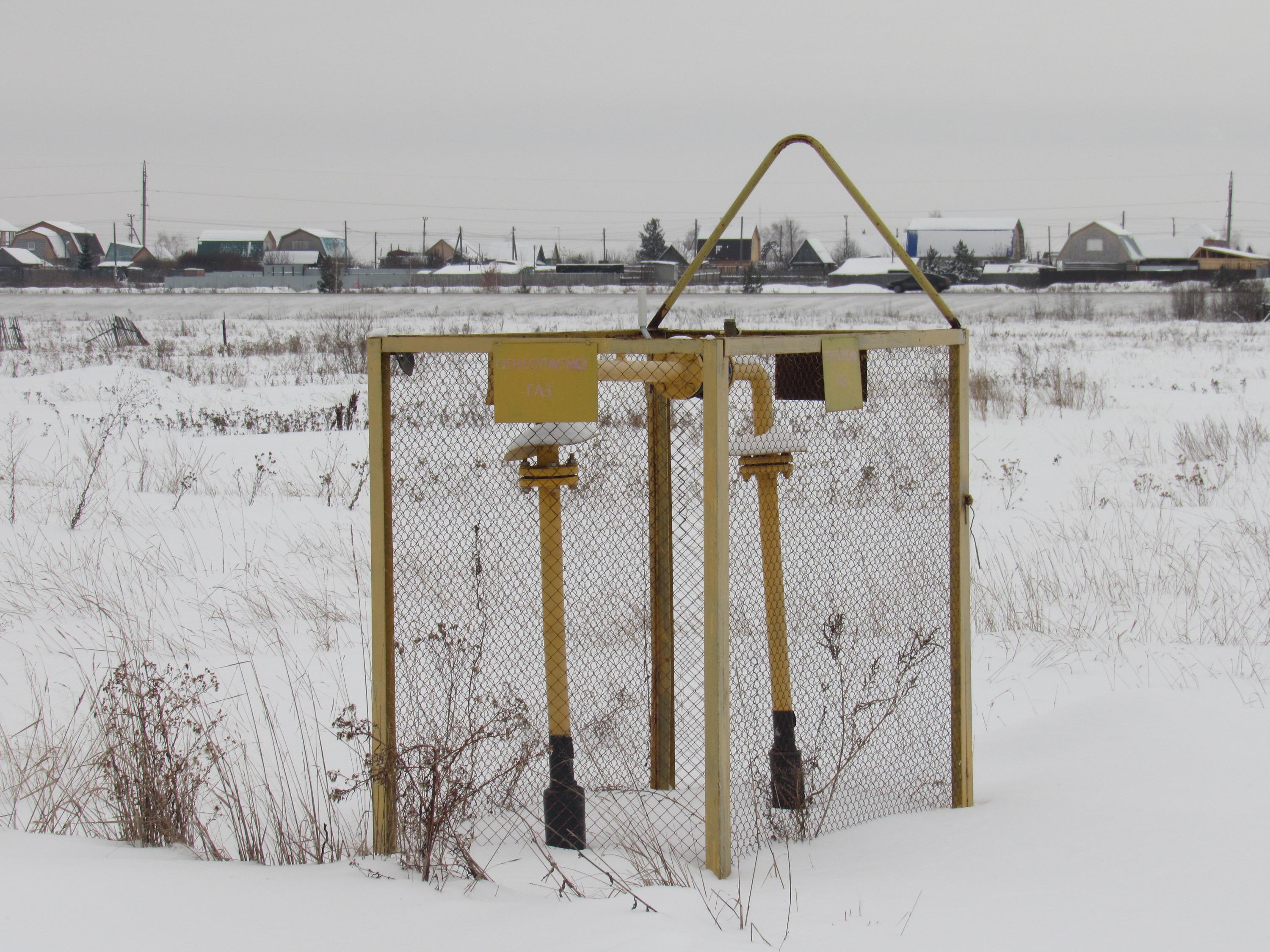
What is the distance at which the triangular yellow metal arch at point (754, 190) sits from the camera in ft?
9.53

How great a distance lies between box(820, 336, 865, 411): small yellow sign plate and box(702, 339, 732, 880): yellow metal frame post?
344 millimetres

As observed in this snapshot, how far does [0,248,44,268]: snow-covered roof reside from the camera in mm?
83438

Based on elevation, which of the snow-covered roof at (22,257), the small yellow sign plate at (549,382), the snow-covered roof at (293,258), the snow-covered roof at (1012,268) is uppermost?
the snow-covered roof at (22,257)

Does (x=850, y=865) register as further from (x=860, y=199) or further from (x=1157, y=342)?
(x=1157, y=342)

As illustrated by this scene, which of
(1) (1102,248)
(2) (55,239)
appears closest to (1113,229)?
(1) (1102,248)

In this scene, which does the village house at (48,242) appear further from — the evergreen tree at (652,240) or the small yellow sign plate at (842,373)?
the small yellow sign plate at (842,373)

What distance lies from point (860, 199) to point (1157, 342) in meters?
21.2

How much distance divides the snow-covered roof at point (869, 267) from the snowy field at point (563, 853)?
59839 mm

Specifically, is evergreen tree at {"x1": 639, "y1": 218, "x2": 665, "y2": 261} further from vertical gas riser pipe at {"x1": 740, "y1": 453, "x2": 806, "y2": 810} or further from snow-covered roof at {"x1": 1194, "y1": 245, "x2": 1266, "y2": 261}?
vertical gas riser pipe at {"x1": 740, "y1": 453, "x2": 806, "y2": 810}

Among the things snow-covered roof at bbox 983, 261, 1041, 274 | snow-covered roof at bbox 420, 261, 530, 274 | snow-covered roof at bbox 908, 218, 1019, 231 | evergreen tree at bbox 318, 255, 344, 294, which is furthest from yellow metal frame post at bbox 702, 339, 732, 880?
snow-covered roof at bbox 908, 218, 1019, 231

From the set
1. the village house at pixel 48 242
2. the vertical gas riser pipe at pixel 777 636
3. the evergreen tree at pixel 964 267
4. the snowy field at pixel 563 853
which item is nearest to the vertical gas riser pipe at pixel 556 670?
the snowy field at pixel 563 853

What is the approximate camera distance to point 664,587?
3.39 m

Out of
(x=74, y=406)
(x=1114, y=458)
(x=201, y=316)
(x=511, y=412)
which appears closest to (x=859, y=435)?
(x=1114, y=458)

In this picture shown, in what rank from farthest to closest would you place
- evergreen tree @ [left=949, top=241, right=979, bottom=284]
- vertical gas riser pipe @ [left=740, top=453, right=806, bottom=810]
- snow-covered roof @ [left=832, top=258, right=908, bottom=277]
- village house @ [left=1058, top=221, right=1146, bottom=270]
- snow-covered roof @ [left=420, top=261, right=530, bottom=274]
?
village house @ [left=1058, top=221, right=1146, bottom=270] → snow-covered roof @ [left=832, top=258, right=908, bottom=277] → snow-covered roof @ [left=420, top=261, right=530, bottom=274] → evergreen tree @ [left=949, top=241, right=979, bottom=284] → vertical gas riser pipe @ [left=740, top=453, right=806, bottom=810]
